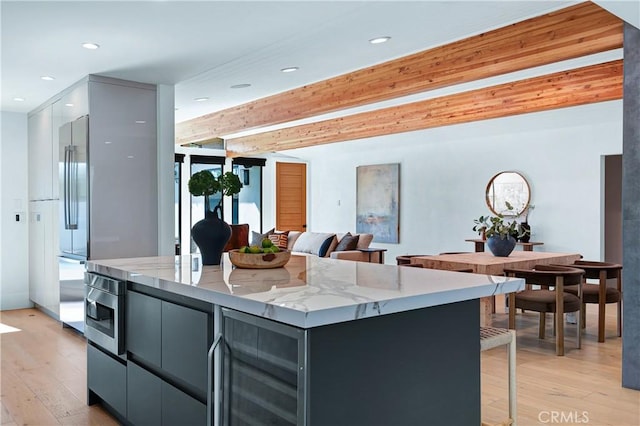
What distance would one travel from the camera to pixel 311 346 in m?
1.60

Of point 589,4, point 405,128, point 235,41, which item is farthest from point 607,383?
point 405,128

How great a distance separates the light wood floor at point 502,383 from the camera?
10.0 feet

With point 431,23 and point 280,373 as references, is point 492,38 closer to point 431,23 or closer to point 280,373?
point 431,23

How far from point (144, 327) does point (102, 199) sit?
2.55 metres

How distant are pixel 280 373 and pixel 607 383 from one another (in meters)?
2.87

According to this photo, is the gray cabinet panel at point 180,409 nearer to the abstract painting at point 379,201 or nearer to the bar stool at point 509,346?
the bar stool at point 509,346

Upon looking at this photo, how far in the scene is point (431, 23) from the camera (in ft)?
12.0

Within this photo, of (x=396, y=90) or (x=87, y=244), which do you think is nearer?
(x=87, y=244)

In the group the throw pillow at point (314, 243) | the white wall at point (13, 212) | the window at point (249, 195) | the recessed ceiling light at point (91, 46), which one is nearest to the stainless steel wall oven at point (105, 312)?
the recessed ceiling light at point (91, 46)

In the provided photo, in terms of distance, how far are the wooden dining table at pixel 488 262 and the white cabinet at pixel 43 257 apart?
3.68 meters

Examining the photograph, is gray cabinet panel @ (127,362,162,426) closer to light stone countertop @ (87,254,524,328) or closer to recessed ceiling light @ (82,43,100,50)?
light stone countertop @ (87,254,524,328)

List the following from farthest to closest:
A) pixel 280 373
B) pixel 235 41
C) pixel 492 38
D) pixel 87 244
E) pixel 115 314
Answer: pixel 87 244 < pixel 492 38 < pixel 235 41 < pixel 115 314 < pixel 280 373

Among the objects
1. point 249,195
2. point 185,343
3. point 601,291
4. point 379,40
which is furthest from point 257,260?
point 249,195

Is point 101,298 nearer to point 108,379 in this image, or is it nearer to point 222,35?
point 108,379
